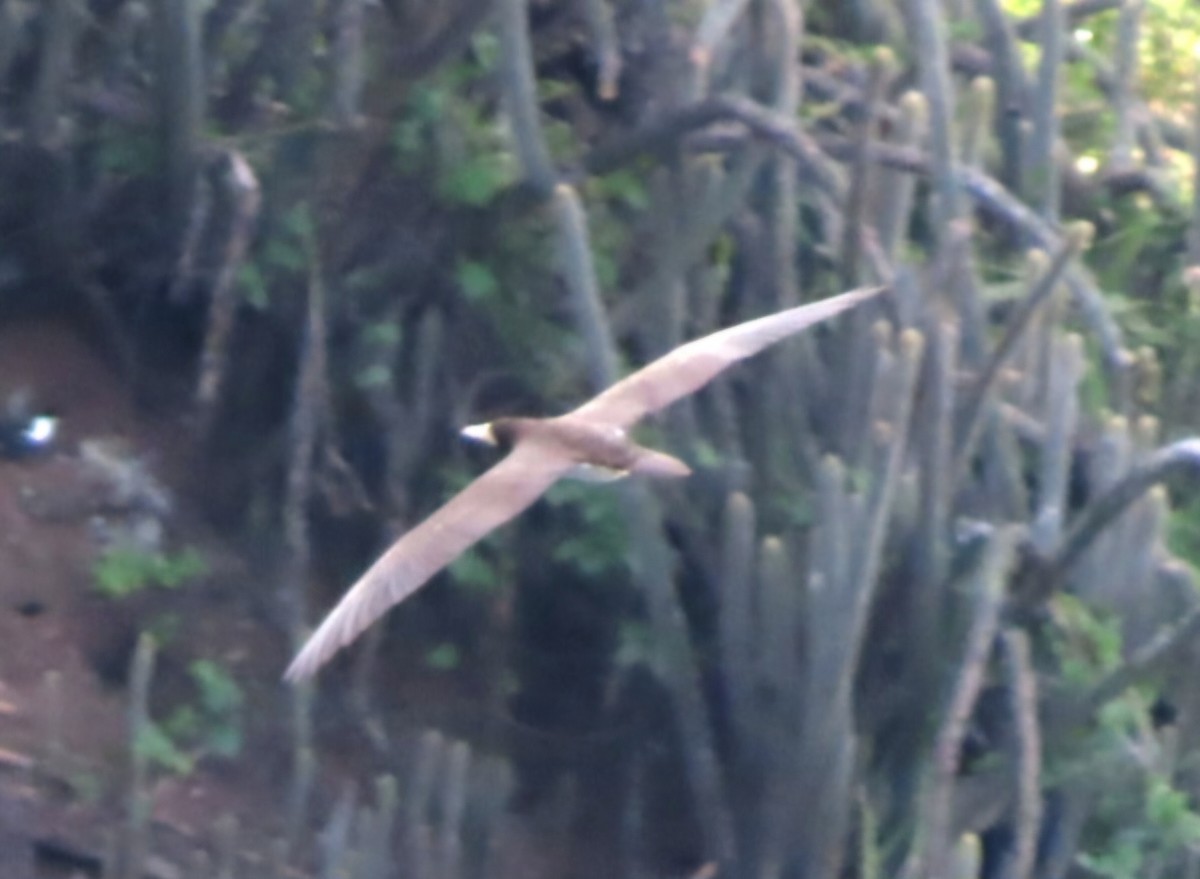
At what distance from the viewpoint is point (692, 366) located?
Answer: 3.92m

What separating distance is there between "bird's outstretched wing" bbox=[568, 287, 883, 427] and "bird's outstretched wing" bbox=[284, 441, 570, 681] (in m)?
0.20

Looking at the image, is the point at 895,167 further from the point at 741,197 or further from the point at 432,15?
the point at 432,15

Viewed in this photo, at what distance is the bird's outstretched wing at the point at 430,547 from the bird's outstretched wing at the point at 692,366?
20 cm

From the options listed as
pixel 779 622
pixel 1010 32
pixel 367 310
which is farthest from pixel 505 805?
pixel 1010 32

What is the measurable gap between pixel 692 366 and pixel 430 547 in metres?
0.81

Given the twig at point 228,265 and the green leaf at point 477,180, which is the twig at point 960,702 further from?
the twig at point 228,265

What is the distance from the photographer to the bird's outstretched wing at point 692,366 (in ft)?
12.7

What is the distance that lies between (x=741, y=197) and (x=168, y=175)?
136cm

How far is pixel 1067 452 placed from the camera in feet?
13.8

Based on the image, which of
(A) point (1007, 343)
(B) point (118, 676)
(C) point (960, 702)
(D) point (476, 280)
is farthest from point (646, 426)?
(B) point (118, 676)

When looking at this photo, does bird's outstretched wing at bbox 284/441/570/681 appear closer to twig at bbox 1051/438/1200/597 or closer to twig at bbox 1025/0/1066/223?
twig at bbox 1051/438/1200/597

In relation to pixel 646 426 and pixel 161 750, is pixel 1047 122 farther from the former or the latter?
pixel 161 750

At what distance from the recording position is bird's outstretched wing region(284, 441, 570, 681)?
3.15m

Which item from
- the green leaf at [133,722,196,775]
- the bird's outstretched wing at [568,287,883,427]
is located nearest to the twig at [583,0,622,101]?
the bird's outstretched wing at [568,287,883,427]
